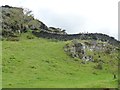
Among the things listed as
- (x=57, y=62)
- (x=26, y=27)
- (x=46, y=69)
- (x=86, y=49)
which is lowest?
(x=46, y=69)

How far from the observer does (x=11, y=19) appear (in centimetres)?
8769

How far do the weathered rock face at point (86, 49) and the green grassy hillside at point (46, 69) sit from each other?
4.55 ft

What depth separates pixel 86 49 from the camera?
214 feet

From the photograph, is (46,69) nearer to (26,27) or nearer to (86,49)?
(86,49)

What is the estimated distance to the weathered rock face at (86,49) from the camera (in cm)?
6297

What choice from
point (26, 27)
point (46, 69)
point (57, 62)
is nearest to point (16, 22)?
point (26, 27)

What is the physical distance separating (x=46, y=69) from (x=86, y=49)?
13737 millimetres

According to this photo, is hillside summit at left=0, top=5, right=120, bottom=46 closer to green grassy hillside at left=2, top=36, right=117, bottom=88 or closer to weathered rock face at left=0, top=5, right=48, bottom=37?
weathered rock face at left=0, top=5, right=48, bottom=37

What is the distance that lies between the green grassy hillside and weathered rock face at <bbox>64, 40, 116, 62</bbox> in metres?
1.39

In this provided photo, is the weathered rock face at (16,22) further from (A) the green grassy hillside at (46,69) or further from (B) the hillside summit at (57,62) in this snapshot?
(A) the green grassy hillside at (46,69)

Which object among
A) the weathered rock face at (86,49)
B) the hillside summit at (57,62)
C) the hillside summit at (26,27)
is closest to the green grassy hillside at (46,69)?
the hillside summit at (57,62)

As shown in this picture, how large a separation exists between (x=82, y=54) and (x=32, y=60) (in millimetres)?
9776

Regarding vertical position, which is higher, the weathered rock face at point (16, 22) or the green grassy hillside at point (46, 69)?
the weathered rock face at point (16, 22)

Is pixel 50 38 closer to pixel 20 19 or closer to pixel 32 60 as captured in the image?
pixel 20 19
